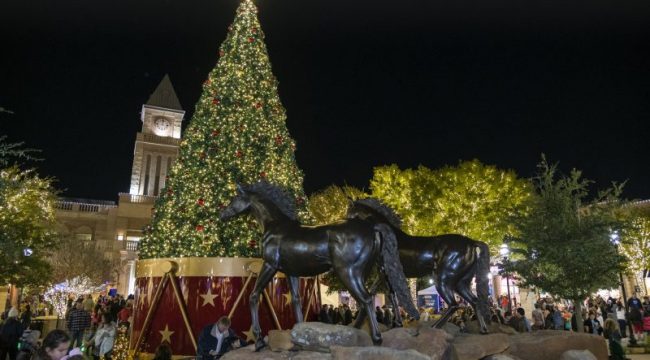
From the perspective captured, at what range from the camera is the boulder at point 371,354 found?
5262 millimetres

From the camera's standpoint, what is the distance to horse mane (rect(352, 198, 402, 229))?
878 cm

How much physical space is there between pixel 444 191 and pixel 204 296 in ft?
68.5

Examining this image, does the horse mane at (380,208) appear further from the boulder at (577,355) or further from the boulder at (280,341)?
the boulder at (577,355)

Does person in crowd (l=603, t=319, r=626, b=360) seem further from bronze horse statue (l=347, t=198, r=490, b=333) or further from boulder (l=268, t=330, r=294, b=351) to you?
boulder (l=268, t=330, r=294, b=351)

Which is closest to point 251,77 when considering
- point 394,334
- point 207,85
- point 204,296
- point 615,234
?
point 207,85

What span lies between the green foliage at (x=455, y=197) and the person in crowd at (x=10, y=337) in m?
20.6

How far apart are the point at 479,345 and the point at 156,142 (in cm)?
6634

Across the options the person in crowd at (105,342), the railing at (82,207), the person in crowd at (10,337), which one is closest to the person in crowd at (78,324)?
the person in crowd at (10,337)

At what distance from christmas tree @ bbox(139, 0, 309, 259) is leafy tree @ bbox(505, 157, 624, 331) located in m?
7.32

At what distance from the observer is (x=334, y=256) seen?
21.3ft

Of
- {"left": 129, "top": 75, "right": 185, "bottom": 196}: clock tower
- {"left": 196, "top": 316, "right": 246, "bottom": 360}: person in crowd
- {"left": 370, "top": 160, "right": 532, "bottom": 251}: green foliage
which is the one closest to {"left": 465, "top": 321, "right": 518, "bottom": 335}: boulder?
{"left": 196, "top": 316, "right": 246, "bottom": 360}: person in crowd

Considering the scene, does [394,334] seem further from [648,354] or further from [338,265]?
[648,354]

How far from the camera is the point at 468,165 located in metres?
29.2

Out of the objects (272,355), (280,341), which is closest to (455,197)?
(280,341)
